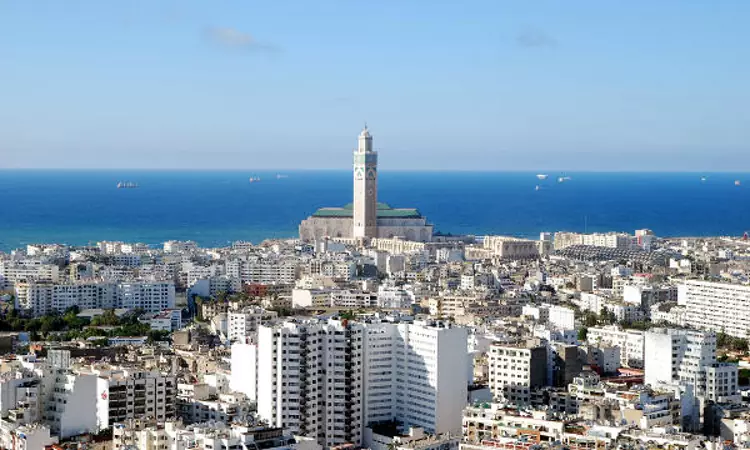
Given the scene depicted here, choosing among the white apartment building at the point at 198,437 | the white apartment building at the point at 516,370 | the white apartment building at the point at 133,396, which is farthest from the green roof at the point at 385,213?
the white apartment building at the point at 198,437

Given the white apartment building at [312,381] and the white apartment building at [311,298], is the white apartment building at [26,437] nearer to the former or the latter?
the white apartment building at [312,381]

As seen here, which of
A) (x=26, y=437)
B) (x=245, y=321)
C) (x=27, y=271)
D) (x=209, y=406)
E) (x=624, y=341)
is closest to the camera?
(x=26, y=437)

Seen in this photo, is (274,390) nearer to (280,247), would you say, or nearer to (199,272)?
(199,272)

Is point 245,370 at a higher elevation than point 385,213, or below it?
below

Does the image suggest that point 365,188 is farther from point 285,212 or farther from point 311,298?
point 285,212

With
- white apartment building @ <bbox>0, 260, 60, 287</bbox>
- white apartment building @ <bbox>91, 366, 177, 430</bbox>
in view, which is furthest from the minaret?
white apartment building @ <bbox>91, 366, 177, 430</bbox>

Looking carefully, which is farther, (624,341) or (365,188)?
(365,188)

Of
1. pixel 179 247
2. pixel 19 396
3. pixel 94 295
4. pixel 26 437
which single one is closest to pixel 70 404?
pixel 19 396
